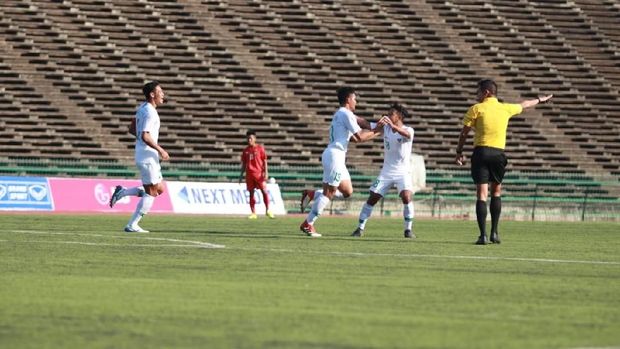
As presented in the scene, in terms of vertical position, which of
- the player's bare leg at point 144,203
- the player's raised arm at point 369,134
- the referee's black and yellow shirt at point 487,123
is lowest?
the player's bare leg at point 144,203

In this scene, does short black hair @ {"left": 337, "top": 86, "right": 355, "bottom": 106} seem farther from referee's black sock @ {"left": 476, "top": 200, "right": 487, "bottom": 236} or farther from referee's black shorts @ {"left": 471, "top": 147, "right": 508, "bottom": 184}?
referee's black sock @ {"left": 476, "top": 200, "right": 487, "bottom": 236}

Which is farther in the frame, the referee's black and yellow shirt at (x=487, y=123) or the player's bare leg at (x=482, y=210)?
the referee's black and yellow shirt at (x=487, y=123)

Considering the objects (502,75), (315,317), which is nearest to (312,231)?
(315,317)

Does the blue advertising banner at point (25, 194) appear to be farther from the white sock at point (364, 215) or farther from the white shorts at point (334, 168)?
the white shorts at point (334, 168)

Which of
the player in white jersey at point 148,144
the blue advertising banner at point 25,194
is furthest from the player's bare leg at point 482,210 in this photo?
the blue advertising banner at point 25,194

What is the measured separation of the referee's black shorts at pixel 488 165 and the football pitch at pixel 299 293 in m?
0.95

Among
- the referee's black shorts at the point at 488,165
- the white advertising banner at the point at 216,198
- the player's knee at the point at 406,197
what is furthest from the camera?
the white advertising banner at the point at 216,198

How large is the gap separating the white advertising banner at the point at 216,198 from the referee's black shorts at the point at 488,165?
51.2ft

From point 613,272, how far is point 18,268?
18.8ft

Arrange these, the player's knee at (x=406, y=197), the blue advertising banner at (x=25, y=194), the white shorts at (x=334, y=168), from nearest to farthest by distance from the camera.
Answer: the white shorts at (x=334, y=168) < the player's knee at (x=406, y=197) < the blue advertising banner at (x=25, y=194)

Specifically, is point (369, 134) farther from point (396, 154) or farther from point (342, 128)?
point (396, 154)

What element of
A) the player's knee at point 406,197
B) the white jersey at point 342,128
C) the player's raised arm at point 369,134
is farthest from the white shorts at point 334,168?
the player's knee at point 406,197

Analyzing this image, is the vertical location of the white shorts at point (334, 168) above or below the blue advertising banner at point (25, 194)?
above

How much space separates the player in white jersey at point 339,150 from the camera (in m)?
21.7
